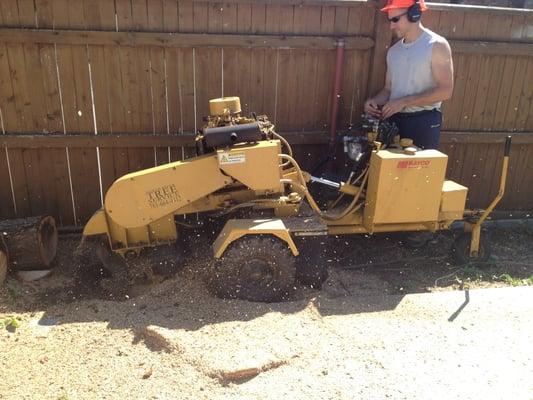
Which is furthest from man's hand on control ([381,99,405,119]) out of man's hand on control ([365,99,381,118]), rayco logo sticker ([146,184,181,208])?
rayco logo sticker ([146,184,181,208])

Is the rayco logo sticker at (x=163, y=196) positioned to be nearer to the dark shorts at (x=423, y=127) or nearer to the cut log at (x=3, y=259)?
the cut log at (x=3, y=259)

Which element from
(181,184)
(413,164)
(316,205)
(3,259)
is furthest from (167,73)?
(413,164)

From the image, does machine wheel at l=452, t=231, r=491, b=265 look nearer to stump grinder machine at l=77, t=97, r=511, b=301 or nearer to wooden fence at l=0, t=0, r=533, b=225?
stump grinder machine at l=77, t=97, r=511, b=301

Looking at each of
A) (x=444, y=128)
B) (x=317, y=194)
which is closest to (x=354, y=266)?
(x=317, y=194)

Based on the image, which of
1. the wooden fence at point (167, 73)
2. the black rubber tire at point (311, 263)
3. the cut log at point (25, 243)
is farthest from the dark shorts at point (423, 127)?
the cut log at point (25, 243)

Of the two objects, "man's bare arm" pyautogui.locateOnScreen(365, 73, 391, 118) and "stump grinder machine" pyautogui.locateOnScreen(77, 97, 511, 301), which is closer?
"stump grinder machine" pyautogui.locateOnScreen(77, 97, 511, 301)

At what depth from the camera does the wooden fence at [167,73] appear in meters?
4.77

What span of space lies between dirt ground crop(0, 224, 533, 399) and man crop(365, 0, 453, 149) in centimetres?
140

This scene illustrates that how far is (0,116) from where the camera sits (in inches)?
193

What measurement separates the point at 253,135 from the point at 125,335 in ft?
5.80

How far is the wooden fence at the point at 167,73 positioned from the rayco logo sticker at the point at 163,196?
1.23m

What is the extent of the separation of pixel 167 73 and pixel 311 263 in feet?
7.60

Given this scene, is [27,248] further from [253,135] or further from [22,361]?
[253,135]

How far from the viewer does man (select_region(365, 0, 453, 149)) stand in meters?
4.58
